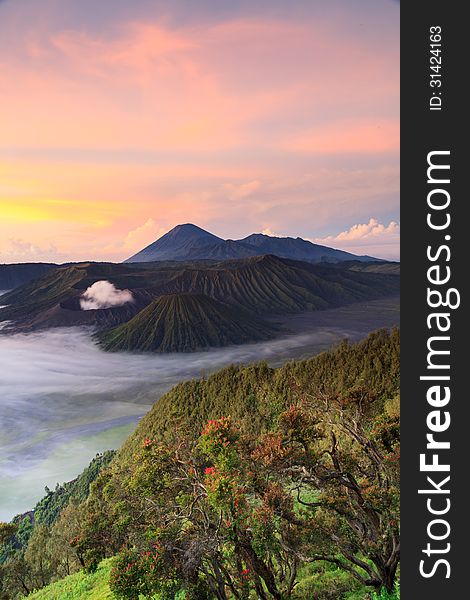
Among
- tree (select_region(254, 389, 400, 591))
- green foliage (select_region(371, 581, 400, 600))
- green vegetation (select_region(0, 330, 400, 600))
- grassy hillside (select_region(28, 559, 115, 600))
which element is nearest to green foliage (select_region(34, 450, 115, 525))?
grassy hillside (select_region(28, 559, 115, 600))

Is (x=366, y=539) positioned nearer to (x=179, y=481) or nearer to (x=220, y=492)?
(x=220, y=492)

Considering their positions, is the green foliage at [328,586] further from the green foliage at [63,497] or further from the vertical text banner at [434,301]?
the green foliage at [63,497]

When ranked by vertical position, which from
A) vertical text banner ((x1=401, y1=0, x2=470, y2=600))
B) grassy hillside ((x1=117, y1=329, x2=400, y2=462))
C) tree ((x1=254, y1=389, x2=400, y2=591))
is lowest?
grassy hillside ((x1=117, y1=329, x2=400, y2=462))

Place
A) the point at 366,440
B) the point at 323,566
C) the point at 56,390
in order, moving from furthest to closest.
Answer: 1. the point at 56,390
2. the point at 323,566
3. the point at 366,440

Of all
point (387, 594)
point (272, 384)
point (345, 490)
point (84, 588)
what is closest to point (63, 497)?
point (272, 384)

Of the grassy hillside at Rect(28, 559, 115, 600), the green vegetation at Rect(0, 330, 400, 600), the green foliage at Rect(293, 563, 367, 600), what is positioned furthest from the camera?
the grassy hillside at Rect(28, 559, 115, 600)

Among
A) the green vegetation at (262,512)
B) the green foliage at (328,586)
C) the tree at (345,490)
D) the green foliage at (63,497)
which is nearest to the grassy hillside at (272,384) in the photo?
the green foliage at (328,586)

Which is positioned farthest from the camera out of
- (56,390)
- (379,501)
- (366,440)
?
(56,390)

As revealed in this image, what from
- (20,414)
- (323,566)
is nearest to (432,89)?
(323,566)

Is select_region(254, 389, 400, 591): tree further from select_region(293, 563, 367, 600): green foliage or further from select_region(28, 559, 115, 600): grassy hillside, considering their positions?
select_region(28, 559, 115, 600): grassy hillside

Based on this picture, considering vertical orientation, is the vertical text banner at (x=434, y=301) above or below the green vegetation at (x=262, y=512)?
above

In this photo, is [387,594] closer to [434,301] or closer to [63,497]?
[434,301]
